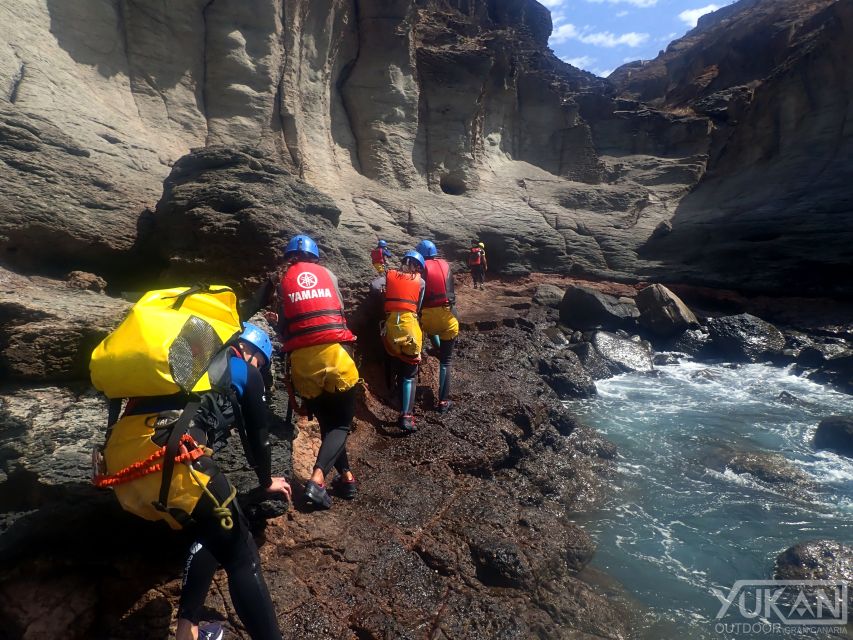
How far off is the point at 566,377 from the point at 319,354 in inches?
250

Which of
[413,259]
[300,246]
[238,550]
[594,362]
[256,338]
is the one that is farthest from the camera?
[594,362]

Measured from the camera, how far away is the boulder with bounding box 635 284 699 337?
11617 millimetres

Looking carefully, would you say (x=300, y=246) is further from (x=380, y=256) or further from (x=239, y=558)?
(x=380, y=256)

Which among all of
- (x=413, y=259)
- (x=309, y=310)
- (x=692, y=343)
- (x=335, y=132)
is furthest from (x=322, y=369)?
(x=335, y=132)

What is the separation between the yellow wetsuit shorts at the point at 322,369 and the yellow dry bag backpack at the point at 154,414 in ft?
3.74

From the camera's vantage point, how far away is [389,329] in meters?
4.69

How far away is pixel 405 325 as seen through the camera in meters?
4.64

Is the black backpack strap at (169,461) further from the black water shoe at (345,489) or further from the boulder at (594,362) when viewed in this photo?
the boulder at (594,362)

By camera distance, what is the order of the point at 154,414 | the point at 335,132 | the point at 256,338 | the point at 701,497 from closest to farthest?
the point at 154,414
the point at 256,338
the point at 701,497
the point at 335,132

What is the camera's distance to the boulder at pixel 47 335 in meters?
3.09

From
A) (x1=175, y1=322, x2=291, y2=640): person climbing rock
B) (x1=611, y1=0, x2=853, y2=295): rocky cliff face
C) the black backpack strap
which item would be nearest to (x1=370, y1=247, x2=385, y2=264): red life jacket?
(x1=175, y1=322, x2=291, y2=640): person climbing rock

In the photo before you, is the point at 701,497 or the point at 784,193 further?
the point at 784,193

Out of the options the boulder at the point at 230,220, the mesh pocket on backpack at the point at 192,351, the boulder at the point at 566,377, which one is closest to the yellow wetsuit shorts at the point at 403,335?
the boulder at the point at 230,220

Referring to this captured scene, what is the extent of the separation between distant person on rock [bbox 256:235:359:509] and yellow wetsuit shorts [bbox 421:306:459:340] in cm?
216
